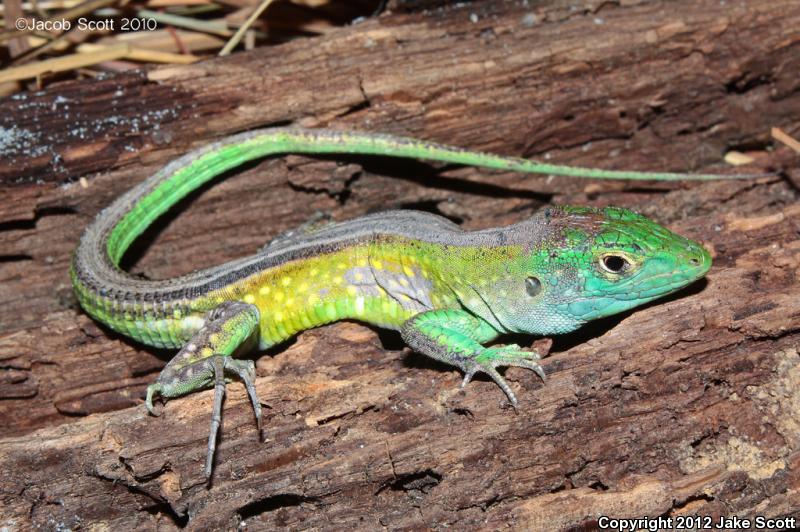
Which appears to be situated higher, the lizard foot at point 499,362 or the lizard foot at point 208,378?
the lizard foot at point 499,362

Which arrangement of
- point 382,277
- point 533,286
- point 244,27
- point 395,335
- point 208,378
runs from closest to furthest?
point 533,286, point 208,378, point 382,277, point 395,335, point 244,27

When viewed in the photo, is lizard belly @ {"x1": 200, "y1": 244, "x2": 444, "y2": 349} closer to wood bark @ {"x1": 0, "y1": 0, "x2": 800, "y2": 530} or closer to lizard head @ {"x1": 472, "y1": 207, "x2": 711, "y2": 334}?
wood bark @ {"x1": 0, "y1": 0, "x2": 800, "y2": 530}

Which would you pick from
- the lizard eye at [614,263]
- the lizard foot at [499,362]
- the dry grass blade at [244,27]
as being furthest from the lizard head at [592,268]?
the dry grass blade at [244,27]

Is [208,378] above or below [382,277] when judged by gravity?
below

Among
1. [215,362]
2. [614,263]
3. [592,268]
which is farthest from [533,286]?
[215,362]

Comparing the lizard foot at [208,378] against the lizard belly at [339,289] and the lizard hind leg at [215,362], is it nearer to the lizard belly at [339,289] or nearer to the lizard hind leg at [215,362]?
the lizard hind leg at [215,362]

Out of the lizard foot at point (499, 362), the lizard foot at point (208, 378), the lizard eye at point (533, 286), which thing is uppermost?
the lizard eye at point (533, 286)

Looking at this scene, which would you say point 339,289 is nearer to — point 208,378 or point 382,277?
point 382,277

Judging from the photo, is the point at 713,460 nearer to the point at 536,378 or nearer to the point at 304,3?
the point at 536,378
